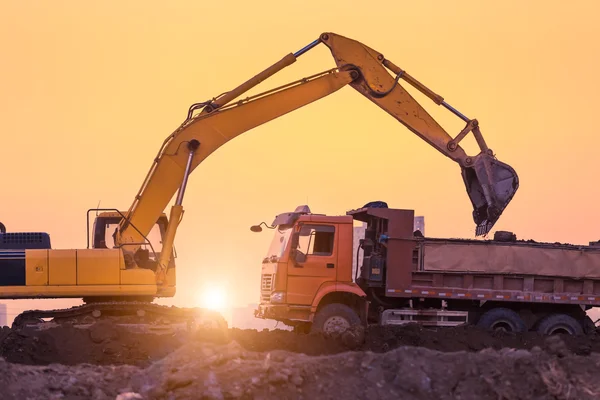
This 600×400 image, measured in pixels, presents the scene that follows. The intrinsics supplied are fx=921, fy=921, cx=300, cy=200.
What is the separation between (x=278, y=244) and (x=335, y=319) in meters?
2.26

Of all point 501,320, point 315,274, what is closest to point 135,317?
point 315,274

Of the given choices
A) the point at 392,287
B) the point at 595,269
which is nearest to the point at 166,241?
the point at 392,287

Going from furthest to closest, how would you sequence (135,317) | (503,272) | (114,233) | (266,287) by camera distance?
(503,272)
(266,287)
(114,233)
(135,317)

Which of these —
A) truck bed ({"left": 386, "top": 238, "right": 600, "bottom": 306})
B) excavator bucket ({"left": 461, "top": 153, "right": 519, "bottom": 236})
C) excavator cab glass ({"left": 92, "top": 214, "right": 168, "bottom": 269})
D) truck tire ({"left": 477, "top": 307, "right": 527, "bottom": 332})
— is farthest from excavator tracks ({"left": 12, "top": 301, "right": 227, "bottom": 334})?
excavator bucket ({"left": 461, "top": 153, "right": 519, "bottom": 236})

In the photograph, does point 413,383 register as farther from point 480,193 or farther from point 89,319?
point 480,193

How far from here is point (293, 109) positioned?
21.9 metres

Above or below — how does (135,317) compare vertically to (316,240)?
below

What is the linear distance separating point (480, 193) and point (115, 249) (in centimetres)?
1011

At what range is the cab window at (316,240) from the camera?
21.2 metres

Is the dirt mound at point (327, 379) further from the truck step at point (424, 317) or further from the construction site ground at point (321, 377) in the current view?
the truck step at point (424, 317)

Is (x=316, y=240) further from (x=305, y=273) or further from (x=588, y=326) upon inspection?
(x=588, y=326)

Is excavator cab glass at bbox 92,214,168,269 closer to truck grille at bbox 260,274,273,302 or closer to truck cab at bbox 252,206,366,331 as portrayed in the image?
truck cab at bbox 252,206,366,331

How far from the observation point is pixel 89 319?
18281 mm

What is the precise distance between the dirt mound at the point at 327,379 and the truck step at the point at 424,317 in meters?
9.54
